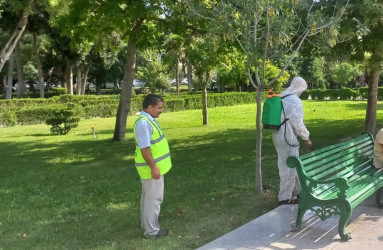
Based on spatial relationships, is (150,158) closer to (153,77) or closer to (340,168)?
(340,168)

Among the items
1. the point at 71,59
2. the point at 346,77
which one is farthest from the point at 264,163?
the point at 346,77

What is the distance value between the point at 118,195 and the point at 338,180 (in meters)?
3.75

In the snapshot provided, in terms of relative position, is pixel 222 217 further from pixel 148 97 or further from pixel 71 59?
pixel 71 59

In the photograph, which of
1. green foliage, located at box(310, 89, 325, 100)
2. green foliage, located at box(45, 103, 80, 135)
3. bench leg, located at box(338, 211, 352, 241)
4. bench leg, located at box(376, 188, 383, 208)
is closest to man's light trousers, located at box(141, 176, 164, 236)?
bench leg, located at box(338, 211, 352, 241)

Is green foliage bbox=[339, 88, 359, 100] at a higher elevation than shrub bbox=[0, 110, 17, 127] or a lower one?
higher

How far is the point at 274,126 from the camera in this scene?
5.55 meters

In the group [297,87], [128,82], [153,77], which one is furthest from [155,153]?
[153,77]

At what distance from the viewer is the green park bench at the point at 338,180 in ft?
14.3

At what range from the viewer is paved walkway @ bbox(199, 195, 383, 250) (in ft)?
14.0

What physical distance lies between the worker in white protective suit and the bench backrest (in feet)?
1.12

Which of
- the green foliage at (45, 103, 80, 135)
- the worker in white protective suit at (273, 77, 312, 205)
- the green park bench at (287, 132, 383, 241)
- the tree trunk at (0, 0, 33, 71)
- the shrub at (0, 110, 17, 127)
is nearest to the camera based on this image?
the green park bench at (287, 132, 383, 241)

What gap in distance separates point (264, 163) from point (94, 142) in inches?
271

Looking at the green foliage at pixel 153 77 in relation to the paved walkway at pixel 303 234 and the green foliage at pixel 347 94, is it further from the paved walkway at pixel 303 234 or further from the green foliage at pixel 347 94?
the paved walkway at pixel 303 234

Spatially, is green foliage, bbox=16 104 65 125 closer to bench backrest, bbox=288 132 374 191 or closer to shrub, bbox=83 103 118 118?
shrub, bbox=83 103 118 118
